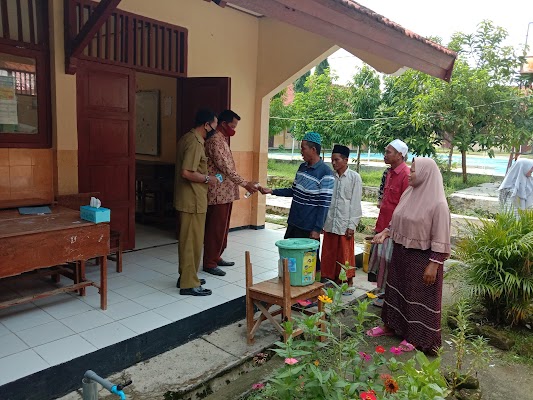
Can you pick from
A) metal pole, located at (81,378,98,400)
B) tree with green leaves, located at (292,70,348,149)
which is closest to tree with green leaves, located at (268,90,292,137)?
tree with green leaves, located at (292,70,348,149)

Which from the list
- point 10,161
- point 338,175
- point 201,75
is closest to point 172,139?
point 201,75

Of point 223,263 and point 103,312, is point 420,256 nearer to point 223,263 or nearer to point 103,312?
point 223,263

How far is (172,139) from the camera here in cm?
709

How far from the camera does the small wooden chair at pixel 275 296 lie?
3230mm

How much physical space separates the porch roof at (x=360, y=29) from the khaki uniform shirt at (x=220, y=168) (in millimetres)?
1553

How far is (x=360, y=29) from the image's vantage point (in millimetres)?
3943

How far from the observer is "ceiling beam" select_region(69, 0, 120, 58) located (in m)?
4.04

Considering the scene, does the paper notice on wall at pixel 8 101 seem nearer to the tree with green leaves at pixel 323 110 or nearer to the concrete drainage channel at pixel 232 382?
the concrete drainage channel at pixel 232 382

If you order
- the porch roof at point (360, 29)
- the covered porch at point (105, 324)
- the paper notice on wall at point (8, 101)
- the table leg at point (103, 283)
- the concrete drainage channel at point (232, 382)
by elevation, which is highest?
the porch roof at point (360, 29)

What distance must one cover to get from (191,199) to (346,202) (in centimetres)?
164

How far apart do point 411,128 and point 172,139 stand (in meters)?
7.61

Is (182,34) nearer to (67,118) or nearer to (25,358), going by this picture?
(67,118)

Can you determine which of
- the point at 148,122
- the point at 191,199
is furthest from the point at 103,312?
the point at 148,122

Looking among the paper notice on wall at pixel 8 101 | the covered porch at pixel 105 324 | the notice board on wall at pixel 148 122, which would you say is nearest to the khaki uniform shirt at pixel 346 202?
the covered porch at pixel 105 324
